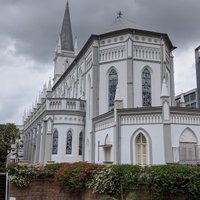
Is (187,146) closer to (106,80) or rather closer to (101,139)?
(101,139)

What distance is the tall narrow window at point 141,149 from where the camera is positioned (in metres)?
23.8

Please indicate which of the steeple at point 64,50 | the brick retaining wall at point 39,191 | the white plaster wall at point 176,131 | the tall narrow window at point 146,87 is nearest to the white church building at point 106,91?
the tall narrow window at point 146,87

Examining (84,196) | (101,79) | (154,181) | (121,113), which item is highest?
(101,79)

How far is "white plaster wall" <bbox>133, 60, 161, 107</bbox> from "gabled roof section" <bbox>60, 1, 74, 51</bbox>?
132 ft

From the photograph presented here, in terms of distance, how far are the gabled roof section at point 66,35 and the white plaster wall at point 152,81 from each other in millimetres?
40227

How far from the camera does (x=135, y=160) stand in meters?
23.8

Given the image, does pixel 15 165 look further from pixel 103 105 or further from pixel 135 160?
pixel 103 105

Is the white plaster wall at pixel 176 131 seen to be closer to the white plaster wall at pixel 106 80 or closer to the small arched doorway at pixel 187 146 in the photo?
the small arched doorway at pixel 187 146

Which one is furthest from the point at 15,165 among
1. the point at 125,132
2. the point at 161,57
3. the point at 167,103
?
the point at 161,57

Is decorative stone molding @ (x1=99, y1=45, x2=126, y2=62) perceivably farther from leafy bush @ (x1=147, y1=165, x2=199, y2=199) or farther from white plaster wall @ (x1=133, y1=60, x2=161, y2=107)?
leafy bush @ (x1=147, y1=165, x2=199, y2=199)

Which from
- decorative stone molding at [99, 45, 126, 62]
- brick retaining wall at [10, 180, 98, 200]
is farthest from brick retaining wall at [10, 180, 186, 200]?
decorative stone molding at [99, 45, 126, 62]

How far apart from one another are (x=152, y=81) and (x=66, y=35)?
4311 cm

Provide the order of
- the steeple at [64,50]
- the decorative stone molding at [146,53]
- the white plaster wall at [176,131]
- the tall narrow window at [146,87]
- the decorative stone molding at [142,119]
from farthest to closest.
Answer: the steeple at [64,50]
the decorative stone molding at [146,53]
the tall narrow window at [146,87]
the decorative stone molding at [142,119]
the white plaster wall at [176,131]

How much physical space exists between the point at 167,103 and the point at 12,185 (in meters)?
14.1
